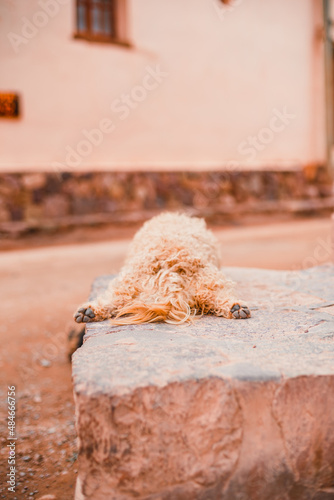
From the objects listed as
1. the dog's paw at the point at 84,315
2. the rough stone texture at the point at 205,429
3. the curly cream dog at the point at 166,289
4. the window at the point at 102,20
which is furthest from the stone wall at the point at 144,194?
the rough stone texture at the point at 205,429

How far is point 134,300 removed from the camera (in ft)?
6.54

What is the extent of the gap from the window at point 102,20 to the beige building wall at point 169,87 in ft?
0.58

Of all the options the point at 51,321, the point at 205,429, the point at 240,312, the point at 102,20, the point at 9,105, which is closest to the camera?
the point at 205,429

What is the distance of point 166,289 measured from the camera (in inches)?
77.9

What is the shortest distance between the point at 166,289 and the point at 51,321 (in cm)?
184

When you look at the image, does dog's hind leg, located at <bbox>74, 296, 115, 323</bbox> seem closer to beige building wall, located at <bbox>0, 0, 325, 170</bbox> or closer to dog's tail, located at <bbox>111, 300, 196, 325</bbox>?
dog's tail, located at <bbox>111, 300, 196, 325</bbox>

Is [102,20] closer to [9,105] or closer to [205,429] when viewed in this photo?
[9,105]

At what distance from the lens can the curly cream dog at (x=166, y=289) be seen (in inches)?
74.9

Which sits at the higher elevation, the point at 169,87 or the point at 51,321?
the point at 169,87

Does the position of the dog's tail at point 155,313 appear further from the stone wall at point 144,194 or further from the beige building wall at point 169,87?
the beige building wall at point 169,87

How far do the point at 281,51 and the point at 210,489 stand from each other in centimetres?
934

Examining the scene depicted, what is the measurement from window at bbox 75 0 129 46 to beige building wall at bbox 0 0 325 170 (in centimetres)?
18

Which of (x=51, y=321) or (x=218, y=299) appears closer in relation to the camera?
(x=218, y=299)

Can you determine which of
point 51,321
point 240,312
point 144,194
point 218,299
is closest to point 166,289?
point 218,299
